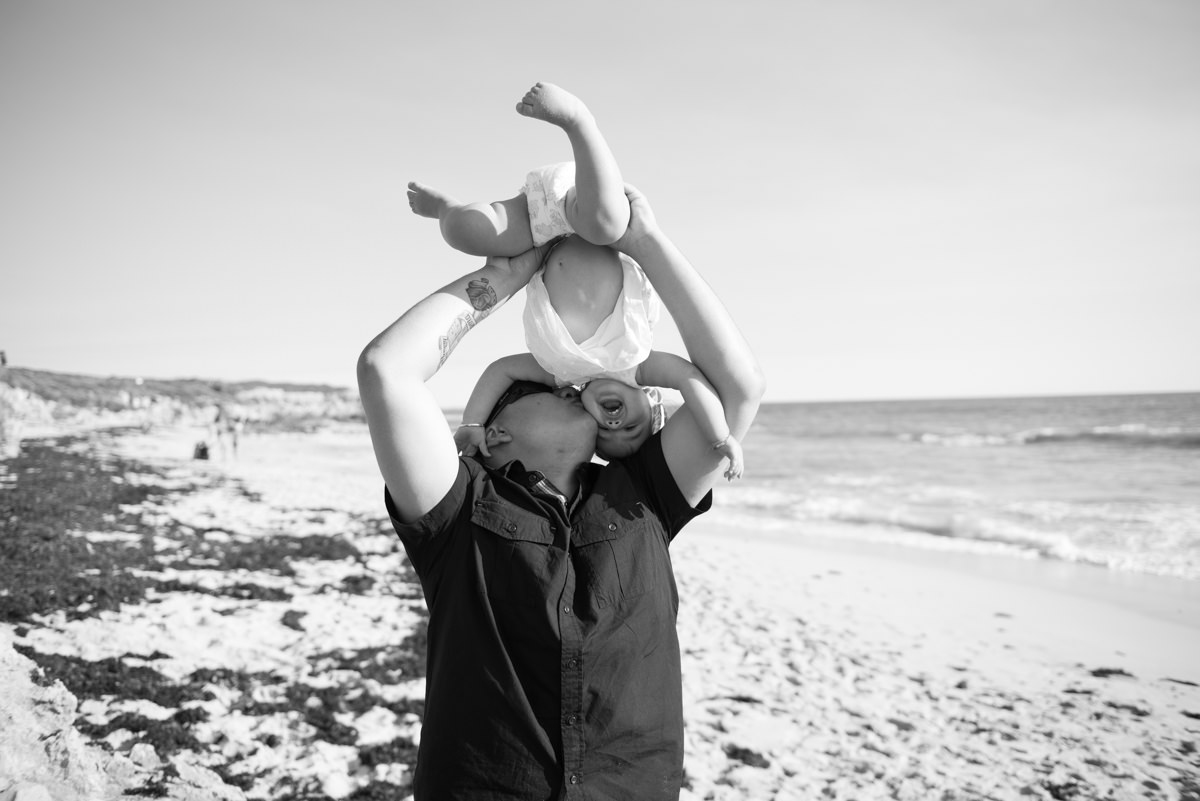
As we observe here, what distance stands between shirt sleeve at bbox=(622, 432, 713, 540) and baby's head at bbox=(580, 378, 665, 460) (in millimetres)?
54

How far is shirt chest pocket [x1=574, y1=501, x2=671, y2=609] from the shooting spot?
5.93 feet

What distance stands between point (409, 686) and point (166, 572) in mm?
4080

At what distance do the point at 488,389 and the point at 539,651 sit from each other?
0.76 meters

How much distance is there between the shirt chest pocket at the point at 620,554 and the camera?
1809 millimetres

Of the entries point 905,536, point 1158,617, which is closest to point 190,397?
point 905,536

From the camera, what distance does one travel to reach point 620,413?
201 centimetres

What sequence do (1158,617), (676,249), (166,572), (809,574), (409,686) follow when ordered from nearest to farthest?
1. (676,249)
2. (409,686)
3. (166,572)
4. (1158,617)
5. (809,574)

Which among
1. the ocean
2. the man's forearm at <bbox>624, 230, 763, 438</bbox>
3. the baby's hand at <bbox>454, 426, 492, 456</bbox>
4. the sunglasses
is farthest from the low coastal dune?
the man's forearm at <bbox>624, 230, 763, 438</bbox>

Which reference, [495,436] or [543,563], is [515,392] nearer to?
[495,436]

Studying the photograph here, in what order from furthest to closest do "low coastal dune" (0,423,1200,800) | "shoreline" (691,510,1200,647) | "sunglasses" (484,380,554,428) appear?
1. "shoreline" (691,510,1200,647)
2. "low coastal dune" (0,423,1200,800)
3. "sunglasses" (484,380,554,428)

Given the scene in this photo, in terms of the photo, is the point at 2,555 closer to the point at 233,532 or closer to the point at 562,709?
the point at 233,532

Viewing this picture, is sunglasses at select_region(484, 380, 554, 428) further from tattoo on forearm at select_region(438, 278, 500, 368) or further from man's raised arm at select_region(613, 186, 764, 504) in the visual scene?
man's raised arm at select_region(613, 186, 764, 504)

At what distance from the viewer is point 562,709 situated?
171cm

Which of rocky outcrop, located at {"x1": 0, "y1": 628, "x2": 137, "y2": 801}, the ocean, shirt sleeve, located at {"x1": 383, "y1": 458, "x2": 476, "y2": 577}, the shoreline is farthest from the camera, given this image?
the ocean
